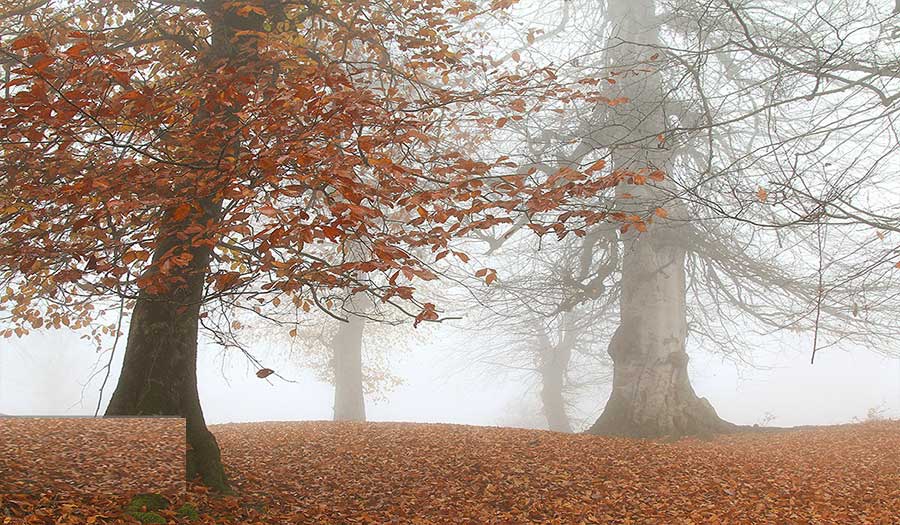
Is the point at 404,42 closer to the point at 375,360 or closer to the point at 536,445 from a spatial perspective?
the point at 536,445

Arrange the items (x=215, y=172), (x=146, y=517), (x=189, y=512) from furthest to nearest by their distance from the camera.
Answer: (x=189, y=512) < (x=215, y=172) < (x=146, y=517)

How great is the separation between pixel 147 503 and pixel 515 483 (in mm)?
3415

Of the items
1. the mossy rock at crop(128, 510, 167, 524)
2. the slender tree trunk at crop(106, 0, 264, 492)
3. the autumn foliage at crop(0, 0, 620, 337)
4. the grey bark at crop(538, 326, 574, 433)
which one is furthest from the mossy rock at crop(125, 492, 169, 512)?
the grey bark at crop(538, 326, 574, 433)

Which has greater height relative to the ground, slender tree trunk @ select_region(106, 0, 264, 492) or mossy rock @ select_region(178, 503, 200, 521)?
slender tree trunk @ select_region(106, 0, 264, 492)

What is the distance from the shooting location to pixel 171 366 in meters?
5.66

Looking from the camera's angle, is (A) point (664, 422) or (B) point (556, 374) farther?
(B) point (556, 374)

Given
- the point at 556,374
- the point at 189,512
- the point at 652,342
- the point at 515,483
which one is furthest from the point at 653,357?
the point at 556,374

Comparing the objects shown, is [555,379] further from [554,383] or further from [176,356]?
[176,356]

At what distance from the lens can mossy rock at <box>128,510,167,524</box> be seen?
175 inches

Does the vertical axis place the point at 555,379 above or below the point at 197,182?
below

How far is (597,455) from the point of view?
785cm

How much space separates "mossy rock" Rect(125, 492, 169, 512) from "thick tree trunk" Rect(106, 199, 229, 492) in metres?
0.80

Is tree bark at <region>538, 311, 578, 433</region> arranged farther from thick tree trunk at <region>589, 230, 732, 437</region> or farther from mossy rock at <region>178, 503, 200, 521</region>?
mossy rock at <region>178, 503, 200, 521</region>

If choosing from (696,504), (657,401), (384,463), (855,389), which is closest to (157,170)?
(384,463)
